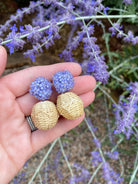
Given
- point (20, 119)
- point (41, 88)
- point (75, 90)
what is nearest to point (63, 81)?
point (41, 88)

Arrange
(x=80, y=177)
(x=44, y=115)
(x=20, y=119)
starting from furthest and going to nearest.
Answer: (x=80, y=177), (x=20, y=119), (x=44, y=115)

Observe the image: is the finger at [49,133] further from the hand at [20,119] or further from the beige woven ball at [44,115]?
the beige woven ball at [44,115]

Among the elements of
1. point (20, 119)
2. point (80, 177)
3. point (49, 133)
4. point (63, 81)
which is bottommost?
point (80, 177)

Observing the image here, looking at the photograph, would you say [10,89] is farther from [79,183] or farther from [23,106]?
[79,183]

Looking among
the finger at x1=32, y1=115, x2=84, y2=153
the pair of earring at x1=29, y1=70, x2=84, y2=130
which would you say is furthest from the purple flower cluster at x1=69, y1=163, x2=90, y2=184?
the pair of earring at x1=29, y1=70, x2=84, y2=130

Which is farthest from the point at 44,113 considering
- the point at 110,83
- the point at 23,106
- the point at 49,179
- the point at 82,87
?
the point at 49,179

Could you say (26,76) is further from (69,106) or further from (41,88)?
(69,106)

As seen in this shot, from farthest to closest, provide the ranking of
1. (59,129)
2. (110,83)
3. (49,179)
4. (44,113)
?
(49,179) → (110,83) → (59,129) → (44,113)
